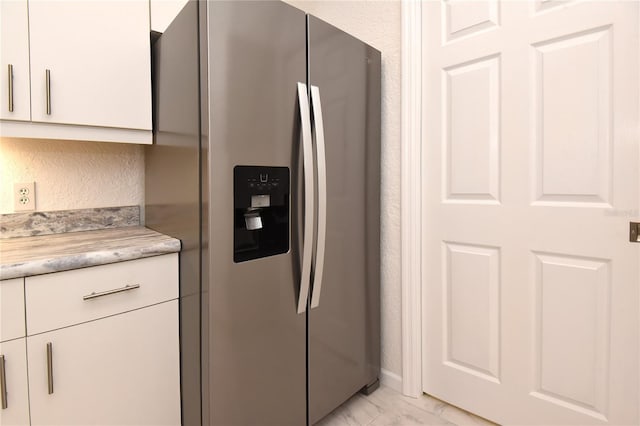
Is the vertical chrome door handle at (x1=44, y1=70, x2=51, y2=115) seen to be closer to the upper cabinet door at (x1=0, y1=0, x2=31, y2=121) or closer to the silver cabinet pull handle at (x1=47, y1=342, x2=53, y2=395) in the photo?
the upper cabinet door at (x1=0, y1=0, x2=31, y2=121)

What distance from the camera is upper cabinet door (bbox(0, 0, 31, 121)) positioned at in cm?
117

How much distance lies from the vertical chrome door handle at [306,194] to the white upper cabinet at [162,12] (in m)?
0.73

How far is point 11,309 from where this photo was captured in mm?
982

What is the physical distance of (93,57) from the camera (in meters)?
1.36

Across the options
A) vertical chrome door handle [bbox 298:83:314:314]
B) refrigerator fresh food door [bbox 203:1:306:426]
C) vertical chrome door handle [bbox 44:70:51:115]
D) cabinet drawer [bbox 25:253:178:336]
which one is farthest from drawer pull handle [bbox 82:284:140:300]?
vertical chrome door handle [bbox 44:70:51:115]

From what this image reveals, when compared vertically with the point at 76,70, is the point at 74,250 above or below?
below

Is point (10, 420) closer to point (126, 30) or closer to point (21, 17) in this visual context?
point (21, 17)

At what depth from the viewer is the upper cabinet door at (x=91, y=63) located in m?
1.25

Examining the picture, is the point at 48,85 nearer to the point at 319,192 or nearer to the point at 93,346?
the point at 93,346

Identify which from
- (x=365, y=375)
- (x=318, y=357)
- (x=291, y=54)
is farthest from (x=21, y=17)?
(x=365, y=375)

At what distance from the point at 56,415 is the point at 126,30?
1.43m

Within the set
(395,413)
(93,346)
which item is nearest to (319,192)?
(93,346)

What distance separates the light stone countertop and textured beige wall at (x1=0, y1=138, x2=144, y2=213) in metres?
0.19

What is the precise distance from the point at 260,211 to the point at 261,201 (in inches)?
2.1
